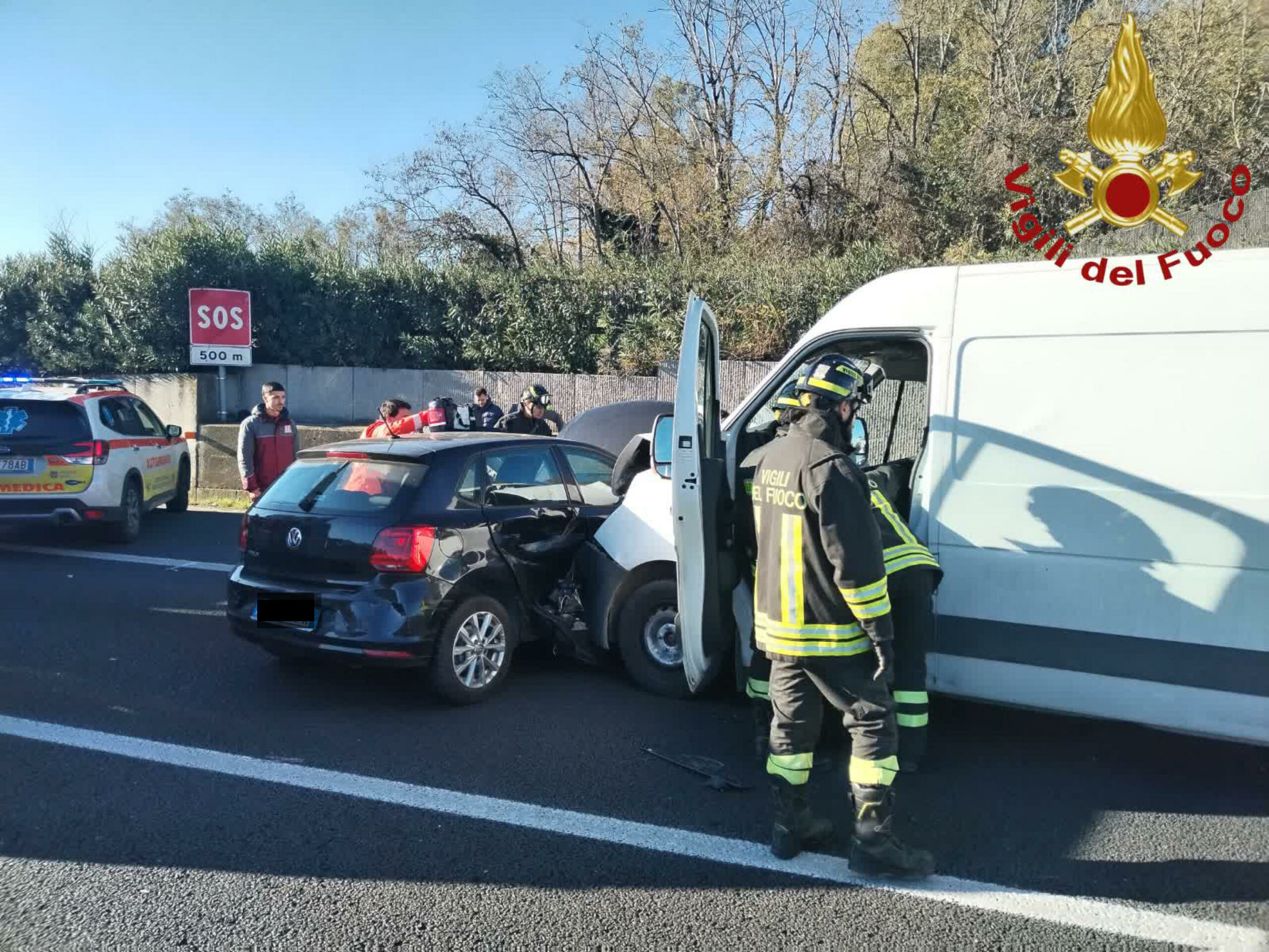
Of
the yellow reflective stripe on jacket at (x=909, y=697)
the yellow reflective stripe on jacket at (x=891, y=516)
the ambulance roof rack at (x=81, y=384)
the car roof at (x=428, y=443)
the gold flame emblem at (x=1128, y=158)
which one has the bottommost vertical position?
the yellow reflective stripe on jacket at (x=909, y=697)

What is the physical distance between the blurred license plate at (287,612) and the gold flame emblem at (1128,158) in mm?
10603

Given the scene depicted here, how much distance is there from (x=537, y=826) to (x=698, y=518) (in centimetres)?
143

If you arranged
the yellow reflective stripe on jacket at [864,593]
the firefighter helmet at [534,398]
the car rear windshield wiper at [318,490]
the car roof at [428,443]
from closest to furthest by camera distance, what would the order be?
the yellow reflective stripe on jacket at [864,593] → the car rear windshield wiper at [318,490] → the car roof at [428,443] → the firefighter helmet at [534,398]

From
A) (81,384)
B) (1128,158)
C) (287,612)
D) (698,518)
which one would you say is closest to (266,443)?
(81,384)

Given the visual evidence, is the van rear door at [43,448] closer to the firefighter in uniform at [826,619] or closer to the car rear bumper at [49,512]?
the car rear bumper at [49,512]

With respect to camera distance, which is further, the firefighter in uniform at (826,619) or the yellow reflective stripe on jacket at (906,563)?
the yellow reflective stripe on jacket at (906,563)

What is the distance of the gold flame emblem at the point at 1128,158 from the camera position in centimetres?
1330

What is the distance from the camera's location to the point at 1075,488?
440cm

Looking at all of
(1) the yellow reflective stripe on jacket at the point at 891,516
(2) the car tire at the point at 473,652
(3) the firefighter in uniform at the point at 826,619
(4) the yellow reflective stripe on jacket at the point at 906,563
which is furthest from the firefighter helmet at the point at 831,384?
(2) the car tire at the point at 473,652

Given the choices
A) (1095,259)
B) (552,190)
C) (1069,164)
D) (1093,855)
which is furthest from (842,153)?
(1093,855)

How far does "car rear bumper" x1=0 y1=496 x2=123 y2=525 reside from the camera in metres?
9.86

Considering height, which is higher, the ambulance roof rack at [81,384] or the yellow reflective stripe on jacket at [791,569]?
the ambulance roof rack at [81,384]

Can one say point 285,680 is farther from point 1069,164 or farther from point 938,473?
point 1069,164

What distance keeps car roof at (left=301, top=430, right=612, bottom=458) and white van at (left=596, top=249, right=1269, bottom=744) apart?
1447 mm
